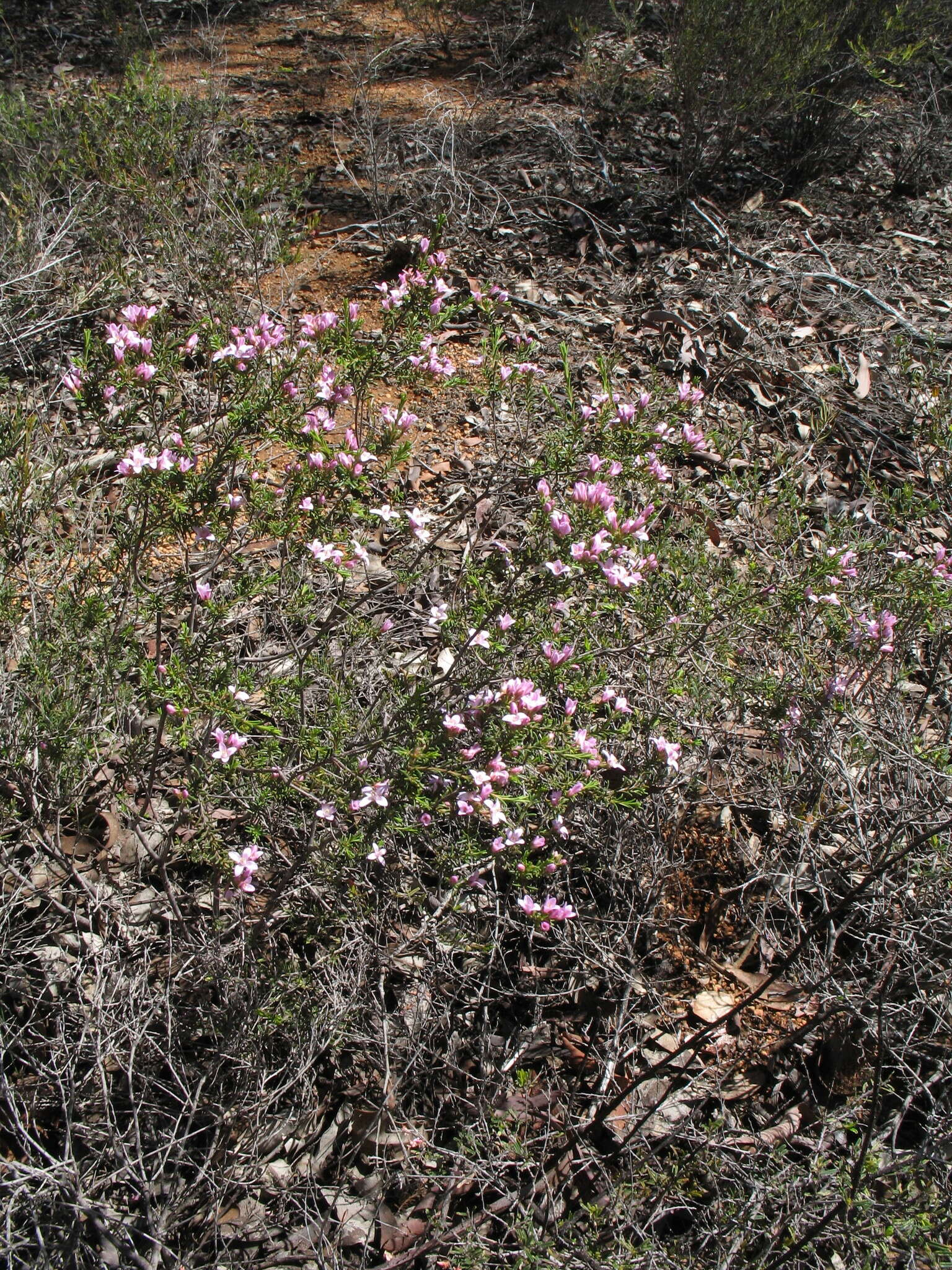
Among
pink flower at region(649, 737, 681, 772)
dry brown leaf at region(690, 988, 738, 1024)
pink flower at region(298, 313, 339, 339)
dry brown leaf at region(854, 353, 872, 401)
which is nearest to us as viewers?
pink flower at region(649, 737, 681, 772)

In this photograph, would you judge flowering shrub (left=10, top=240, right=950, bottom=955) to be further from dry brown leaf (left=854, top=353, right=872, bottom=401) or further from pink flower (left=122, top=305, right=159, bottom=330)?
dry brown leaf (left=854, top=353, right=872, bottom=401)

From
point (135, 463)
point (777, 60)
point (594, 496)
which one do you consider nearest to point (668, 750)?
point (594, 496)

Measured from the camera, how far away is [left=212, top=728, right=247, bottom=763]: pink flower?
2.01 metres

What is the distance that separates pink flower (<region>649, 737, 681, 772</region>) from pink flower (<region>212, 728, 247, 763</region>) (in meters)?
1.16

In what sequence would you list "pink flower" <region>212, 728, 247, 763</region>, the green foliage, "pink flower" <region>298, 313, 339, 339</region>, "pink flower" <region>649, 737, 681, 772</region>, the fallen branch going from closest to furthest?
"pink flower" <region>212, 728, 247, 763</region> < "pink flower" <region>649, 737, 681, 772</region> < "pink flower" <region>298, 313, 339, 339</region> < the fallen branch < the green foliage

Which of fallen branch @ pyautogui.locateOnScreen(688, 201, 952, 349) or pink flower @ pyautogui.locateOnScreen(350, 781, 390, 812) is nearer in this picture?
pink flower @ pyautogui.locateOnScreen(350, 781, 390, 812)

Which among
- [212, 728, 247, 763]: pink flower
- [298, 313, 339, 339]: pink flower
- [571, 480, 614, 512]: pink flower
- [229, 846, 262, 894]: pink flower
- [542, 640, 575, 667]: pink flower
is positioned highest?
[298, 313, 339, 339]: pink flower

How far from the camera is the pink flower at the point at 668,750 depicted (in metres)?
2.33

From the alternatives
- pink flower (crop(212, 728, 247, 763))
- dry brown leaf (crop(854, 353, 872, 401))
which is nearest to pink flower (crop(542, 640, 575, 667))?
pink flower (crop(212, 728, 247, 763))

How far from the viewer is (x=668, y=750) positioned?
2.35 metres

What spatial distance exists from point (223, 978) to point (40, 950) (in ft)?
1.92

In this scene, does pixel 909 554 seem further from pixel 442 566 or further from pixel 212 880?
pixel 212 880

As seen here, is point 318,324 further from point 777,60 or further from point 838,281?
point 777,60

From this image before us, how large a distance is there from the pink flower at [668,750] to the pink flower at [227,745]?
1.16 metres
